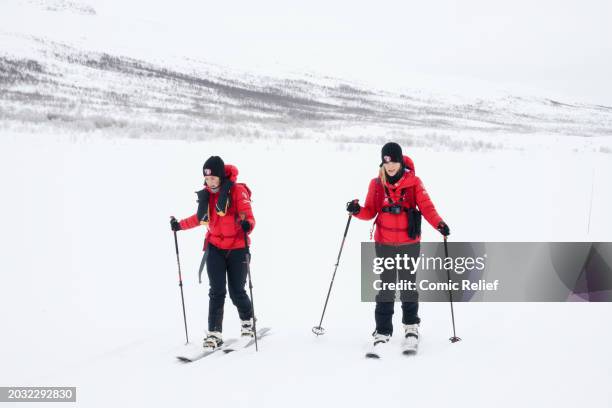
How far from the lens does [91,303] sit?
6965mm

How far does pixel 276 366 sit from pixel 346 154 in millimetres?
11416

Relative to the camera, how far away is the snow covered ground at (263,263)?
4688mm

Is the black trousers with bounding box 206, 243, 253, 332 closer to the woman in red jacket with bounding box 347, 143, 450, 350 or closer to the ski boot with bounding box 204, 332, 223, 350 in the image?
the ski boot with bounding box 204, 332, 223, 350

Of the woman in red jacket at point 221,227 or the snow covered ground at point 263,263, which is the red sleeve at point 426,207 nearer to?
the snow covered ground at point 263,263

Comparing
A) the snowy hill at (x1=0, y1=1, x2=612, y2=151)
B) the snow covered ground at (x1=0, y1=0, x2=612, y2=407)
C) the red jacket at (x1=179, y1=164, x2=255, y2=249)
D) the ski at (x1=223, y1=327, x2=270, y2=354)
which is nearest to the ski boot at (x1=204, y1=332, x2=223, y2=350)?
the ski at (x1=223, y1=327, x2=270, y2=354)

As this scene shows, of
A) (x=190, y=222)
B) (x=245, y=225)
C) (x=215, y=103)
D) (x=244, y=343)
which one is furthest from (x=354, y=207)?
(x=215, y=103)

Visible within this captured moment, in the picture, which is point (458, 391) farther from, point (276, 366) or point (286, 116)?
point (286, 116)

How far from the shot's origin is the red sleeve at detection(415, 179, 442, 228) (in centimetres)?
520

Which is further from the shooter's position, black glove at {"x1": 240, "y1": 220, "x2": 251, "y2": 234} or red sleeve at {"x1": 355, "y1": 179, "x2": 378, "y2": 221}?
red sleeve at {"x1": 355, "y1": 179, "x2": 378, "y2": 221}

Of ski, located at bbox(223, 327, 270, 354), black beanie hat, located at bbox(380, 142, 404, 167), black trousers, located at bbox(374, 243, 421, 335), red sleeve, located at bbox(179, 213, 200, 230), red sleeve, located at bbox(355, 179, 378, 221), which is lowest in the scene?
ski, located at bbox(223, 327, 270, 354)

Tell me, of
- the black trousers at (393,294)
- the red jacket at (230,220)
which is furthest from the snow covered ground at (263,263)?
the red jacket at (230,220)

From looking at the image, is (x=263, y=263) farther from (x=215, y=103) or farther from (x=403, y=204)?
(x=215, y=103)

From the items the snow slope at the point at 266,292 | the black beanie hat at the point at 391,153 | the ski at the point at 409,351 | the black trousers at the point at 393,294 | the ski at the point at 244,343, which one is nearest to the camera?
the snow slope at the point at 266,292

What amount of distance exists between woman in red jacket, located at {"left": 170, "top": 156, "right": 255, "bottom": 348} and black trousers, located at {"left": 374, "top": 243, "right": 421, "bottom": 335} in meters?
1.39
